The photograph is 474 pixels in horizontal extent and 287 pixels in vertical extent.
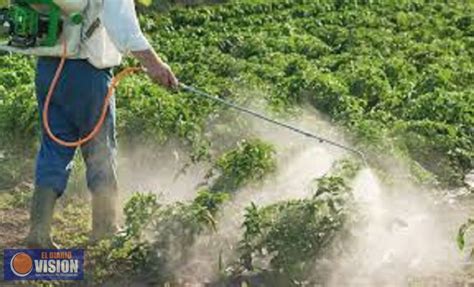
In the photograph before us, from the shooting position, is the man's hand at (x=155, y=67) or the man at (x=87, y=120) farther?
the man at (x=87, y=120)

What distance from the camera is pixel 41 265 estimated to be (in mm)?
6000

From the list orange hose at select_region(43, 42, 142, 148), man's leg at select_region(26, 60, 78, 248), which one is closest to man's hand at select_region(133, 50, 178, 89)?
orange hose at select_region(43, 42, 142, 148)

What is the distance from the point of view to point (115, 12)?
19.2 ft

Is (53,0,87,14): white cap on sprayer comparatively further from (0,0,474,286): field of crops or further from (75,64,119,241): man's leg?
(0,0,474,286): field of crops

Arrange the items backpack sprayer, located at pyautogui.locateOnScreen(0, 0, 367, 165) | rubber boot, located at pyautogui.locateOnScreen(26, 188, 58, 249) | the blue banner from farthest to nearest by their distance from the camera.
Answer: rubber boot, located at pyautogui.locateOnScreen(26, 188, 58, 249) → backpack sprayer, located at pyautogui.locateOnScreen(0, 0, 367, 165) → the blue banner

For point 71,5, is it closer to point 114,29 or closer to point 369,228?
point 114,29

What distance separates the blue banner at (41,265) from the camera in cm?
593

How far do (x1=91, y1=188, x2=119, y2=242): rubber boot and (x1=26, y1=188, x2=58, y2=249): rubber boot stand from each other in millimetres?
306

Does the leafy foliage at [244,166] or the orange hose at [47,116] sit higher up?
the orange hose at [47,116]

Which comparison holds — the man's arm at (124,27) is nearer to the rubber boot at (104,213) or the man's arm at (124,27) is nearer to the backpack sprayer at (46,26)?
the backpack sprayer at (46,26)

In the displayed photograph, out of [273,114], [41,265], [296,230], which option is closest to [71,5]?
[41,265]

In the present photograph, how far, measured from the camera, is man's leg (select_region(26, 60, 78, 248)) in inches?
244

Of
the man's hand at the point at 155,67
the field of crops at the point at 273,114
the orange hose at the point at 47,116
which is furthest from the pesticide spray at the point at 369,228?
the orange hose at the point at 47,116

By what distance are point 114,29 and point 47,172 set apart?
1008 millimetres
